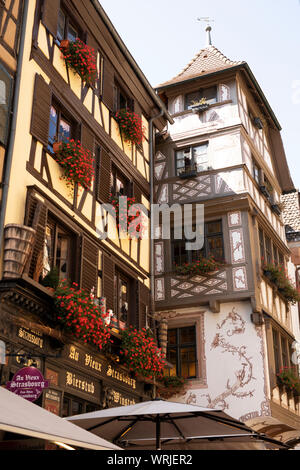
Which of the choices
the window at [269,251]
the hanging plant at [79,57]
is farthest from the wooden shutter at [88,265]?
the window at [269,251]

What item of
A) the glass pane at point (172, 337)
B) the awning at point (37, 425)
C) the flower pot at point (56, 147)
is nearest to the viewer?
the awning at point (37, 425)

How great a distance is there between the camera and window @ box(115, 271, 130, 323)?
1342 centimetres

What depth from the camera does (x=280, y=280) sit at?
17.5 meters

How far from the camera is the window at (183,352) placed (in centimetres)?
1605

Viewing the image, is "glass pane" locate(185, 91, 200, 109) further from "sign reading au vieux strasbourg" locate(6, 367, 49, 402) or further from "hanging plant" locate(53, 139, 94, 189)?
"sign reading au vieux strasbourg" locate(6, 367, 49, 402)

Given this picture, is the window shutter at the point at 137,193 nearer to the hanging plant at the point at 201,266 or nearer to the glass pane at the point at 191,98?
the hanging plant at the point at 201,266

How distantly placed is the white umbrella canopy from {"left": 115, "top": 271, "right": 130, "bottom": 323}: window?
4705 mm

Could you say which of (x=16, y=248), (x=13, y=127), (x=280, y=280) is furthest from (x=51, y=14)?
(x=280, y=280)

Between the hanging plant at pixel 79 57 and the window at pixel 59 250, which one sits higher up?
the hanging plant at pixel 79 57

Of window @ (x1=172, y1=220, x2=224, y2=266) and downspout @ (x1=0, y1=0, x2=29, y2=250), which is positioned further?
window @ (x1=172, y1=220, x2=224, y2=266)

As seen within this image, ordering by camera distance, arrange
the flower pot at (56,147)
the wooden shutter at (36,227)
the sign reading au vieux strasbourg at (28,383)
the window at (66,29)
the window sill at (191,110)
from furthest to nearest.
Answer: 1. the window sill at (191,110)
2. the window at (66,29)
3. the flower pot at (56,147)
4. the wooden shutter at (36,227)
5. the sign reading au vieux strasbourg at (28,383)

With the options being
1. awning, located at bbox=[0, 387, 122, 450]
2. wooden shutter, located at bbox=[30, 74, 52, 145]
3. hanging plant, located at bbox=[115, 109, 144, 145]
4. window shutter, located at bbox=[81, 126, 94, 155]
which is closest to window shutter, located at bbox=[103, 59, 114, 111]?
hanging plant, located at bbox=[115, 109, 144, 145]

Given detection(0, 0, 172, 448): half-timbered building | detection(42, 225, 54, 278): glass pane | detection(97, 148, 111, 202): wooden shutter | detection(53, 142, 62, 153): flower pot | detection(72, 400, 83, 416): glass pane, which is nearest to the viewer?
detection(0, 0, 172, 448): half-timbered building

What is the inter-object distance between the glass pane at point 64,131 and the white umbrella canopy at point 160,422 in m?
5.95
